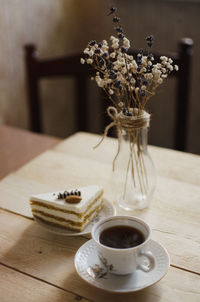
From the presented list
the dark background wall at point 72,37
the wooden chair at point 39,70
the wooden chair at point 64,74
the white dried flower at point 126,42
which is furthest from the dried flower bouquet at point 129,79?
the dark background wall at point 72,37

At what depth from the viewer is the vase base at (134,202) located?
1.09m

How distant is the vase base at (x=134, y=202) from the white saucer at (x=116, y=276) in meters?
0.20

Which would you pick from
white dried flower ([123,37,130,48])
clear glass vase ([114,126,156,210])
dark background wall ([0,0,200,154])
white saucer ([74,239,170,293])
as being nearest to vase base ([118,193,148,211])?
clear glass vase ([114,126,156,210])

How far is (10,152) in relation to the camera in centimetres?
158

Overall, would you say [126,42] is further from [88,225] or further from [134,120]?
[88,225]

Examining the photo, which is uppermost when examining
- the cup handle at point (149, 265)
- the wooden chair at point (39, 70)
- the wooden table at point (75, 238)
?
the wooden chair at point (39, 70)

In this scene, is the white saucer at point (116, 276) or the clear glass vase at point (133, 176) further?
the clear glass vase at point (133, 176)

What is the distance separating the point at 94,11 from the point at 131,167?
2.02 m

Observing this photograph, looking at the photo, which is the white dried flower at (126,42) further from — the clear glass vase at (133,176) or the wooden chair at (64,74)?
the wooden chair at (64,74)

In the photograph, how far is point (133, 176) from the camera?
1096 millimetres

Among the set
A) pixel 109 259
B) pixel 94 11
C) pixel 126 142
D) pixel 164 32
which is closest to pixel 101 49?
pixel 126 142

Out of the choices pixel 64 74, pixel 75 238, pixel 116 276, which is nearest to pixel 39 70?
pixel 64 74

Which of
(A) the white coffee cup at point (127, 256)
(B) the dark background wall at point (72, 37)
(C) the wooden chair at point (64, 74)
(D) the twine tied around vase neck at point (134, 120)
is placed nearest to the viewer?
(A) the white coffee cup at point (127, 256)

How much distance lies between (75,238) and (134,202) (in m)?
0.21
